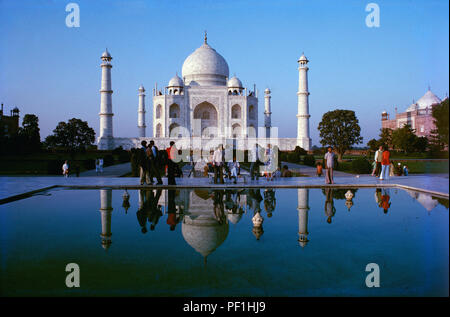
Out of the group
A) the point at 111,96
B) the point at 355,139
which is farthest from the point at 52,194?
the point at 111,96

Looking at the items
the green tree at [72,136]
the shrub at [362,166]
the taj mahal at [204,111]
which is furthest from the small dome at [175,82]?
the shrub at [362,166]

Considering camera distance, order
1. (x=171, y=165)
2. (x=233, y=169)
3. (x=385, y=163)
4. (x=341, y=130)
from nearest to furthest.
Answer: (x=171, y=165)
(x=233, y=169)
(x=385, y=163)
(x=341, y=130)

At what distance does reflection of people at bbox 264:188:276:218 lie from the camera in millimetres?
6383

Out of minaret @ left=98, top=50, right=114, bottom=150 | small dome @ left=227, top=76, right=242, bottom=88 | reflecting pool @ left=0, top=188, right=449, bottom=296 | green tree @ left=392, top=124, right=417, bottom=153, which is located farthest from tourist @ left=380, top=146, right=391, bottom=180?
small dome @ left=227, top=76, right=242, bottom=88

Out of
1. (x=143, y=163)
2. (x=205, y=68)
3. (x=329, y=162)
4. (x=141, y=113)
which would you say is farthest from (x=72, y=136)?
(x=329, y=162)

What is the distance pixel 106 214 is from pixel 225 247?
8.96 ft

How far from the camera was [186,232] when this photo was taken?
4.82m

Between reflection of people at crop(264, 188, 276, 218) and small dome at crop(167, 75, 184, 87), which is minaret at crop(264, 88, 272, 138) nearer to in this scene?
small dome at crop(167, 75, 184, 87)

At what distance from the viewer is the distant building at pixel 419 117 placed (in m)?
42.8

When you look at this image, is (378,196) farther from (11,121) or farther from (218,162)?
(11,121)

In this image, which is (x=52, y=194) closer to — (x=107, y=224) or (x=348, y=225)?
(x=107, y=224)

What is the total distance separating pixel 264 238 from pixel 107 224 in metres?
2.35

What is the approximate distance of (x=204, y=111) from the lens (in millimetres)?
39094

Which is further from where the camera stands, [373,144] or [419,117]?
[419,117]
